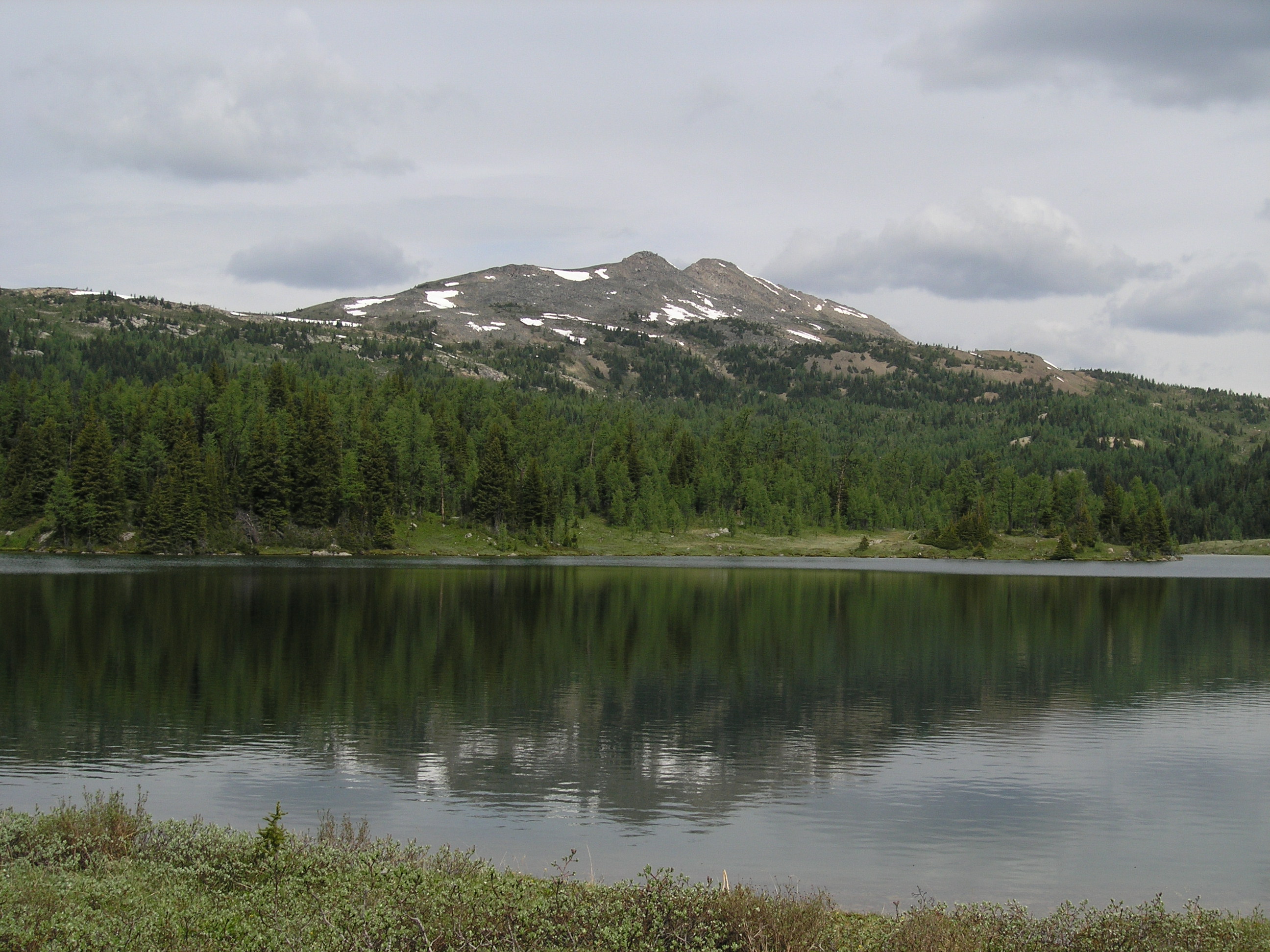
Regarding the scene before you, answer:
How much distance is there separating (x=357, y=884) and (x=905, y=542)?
184 m

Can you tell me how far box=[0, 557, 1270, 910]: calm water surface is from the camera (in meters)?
23.2

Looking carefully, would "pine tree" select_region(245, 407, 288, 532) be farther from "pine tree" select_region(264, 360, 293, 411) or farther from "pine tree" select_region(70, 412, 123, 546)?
"pine tree" select_region(264, 360, 293, 411)

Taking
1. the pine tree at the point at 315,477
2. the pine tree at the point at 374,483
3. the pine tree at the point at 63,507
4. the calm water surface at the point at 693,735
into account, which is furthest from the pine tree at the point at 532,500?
the calm water surface at the point at 693,735

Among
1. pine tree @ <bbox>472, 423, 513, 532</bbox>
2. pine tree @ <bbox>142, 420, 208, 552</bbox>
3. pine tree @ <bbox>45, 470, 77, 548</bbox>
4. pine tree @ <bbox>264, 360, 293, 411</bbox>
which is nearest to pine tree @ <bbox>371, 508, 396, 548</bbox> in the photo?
pine tree @ <bbox>472, 423, 513, 532</bbox>

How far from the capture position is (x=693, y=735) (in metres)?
34.2

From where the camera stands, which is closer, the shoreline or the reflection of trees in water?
the reflection of trees in water

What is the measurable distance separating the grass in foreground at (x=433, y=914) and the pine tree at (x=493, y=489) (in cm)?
13927

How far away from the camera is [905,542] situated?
19112cm

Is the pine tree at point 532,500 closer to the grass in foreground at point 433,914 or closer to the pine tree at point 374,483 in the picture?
the pine tree at point 374,483

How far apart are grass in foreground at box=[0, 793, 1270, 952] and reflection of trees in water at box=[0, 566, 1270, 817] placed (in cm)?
929

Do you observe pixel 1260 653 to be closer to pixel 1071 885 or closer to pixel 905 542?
pixel 1071 885

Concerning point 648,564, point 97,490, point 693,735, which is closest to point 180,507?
point 97,490

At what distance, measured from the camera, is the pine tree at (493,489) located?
157 m

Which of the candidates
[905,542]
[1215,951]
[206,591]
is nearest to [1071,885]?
[1215,951]
